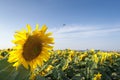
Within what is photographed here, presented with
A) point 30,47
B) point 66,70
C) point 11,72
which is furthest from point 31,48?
point 66,70

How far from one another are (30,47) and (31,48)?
0.06 ft

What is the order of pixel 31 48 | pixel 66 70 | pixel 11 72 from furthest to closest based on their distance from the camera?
pixel 66 70 < pixel 31 48 < pixel 11 72

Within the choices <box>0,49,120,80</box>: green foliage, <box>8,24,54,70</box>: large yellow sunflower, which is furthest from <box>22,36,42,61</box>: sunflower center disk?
<box>0,49,120,80</box>: green foliage

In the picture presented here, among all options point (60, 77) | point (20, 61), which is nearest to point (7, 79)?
point (20, 61)

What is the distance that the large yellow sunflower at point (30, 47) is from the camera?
8.52 feet

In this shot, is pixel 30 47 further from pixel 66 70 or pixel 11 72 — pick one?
pixel 66 70

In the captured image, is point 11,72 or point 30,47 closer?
point 11,72

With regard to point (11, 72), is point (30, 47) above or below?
above

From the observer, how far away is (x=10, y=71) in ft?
7.83

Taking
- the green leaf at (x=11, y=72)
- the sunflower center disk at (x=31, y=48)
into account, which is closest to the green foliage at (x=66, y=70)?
the green leaf at (x=11, y=72)

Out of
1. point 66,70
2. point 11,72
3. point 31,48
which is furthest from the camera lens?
point 66,70

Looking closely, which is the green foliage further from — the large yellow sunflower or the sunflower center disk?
the sunflower center disk

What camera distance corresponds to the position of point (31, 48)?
106 inches

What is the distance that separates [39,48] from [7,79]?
0.64 metres
